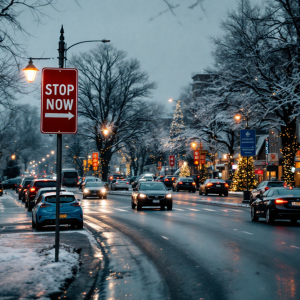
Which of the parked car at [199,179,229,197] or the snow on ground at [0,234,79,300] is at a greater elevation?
the parked car at [199,179,229,197]

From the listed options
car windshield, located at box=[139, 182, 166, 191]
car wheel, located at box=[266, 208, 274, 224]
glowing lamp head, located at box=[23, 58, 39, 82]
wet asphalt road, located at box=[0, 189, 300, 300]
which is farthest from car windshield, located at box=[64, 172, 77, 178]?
glowing lamp head, located at box=[23, 58, 39, 82]

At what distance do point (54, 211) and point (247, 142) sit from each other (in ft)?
65.1

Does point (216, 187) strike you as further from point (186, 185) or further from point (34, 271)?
point (34, 271)

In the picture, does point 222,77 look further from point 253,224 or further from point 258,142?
point 258,142

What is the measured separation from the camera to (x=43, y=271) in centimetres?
932

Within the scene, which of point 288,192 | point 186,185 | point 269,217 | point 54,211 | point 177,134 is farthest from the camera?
point 177,134

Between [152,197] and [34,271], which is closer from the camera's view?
[34,271]

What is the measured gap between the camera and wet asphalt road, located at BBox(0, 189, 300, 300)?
8461 mm

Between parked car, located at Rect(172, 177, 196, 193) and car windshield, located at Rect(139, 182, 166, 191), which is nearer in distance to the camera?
car windshield, located at Rect(139, 182, 166, 191)

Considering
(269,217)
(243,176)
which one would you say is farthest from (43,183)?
(243,176)

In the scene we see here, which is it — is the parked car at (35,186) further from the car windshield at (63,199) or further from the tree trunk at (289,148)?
the tree trunk at (289,148)

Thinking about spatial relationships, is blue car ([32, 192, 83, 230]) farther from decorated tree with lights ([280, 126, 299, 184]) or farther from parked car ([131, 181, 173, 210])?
decorated tree with lights ([280, 126, 299, 184])

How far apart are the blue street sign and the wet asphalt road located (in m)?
15.1

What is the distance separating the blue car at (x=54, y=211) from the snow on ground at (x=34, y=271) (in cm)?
635
